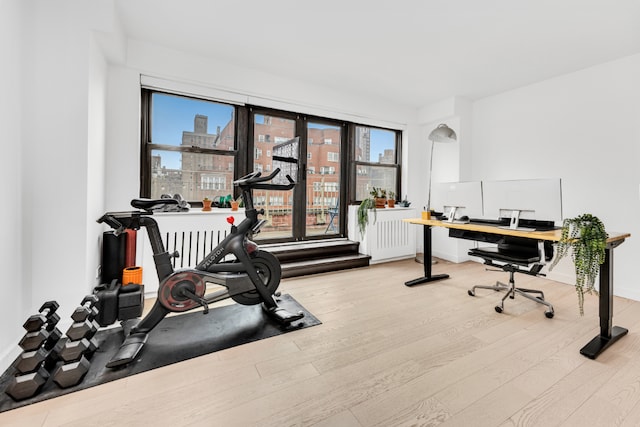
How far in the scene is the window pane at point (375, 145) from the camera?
4.77 metres

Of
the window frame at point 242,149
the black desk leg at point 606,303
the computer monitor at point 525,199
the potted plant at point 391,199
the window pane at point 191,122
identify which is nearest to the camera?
the black desk leg at point 606,303

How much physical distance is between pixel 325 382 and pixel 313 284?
5.85 feet

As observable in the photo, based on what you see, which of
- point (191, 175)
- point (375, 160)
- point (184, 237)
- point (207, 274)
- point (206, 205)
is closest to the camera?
point (207, 274)

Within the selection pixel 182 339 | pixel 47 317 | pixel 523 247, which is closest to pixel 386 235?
pixel 523 247

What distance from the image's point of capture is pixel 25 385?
59.6 inches

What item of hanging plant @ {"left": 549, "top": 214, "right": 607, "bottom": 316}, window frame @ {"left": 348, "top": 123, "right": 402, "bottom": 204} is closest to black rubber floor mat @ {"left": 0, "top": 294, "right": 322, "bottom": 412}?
hanging plant @ {"left": 549, "top": 214, "right": 607, "bottom": 316}

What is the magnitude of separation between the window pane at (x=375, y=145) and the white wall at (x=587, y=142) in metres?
1.60

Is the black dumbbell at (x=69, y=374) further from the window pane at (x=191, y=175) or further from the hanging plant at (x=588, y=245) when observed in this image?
the hanging plant at (x=588, y=245)

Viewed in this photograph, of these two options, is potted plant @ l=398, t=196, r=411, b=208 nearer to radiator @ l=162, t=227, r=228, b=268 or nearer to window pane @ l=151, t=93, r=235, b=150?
window pane @ l=151, t=93, r=235, b=150

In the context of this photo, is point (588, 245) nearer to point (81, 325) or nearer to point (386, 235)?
point (386, 235)

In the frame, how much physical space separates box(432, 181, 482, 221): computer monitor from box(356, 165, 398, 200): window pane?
4.92ft

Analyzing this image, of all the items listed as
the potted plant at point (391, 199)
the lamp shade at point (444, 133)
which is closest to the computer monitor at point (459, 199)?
the lamp shade at point (444, 133)

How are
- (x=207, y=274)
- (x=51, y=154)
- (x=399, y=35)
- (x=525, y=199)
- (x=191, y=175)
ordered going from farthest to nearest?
(x=191, y=175), (x=399, y=35), (x=525, y=199), (x=207, y=274), (x=51, y=154)

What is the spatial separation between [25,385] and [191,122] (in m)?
Answer: 2.82
